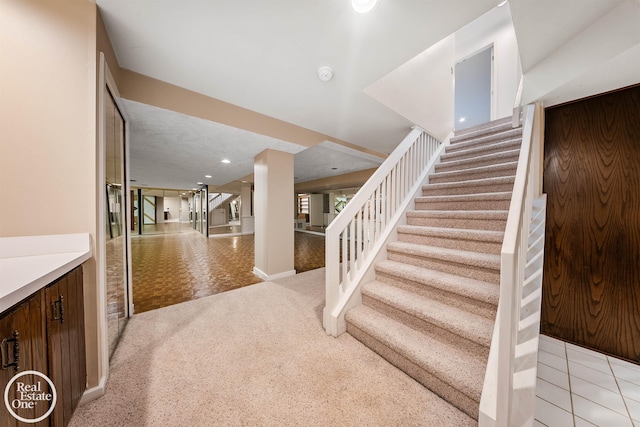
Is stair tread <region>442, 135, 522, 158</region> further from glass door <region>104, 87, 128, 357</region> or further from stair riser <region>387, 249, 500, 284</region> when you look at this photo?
glass door <region>104, 87, 128, 357</region>

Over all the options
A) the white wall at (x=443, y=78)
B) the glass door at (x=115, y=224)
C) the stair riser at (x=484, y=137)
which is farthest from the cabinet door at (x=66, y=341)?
the stair riser at (x=484, y=137)

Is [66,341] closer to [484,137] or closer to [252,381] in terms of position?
[252,381]

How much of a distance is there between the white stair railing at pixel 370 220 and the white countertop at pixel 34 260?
149 centimetres

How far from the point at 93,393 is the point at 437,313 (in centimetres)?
223

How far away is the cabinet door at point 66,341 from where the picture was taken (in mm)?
884

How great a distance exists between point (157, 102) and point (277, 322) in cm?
245

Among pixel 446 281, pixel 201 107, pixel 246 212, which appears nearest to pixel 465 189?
pixel 446 281

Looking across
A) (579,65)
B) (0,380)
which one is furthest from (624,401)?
(0,380)

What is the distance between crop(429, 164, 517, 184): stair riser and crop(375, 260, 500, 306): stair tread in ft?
5.00

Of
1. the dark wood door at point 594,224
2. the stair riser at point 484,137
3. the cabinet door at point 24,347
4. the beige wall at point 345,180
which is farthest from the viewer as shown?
the beige wall at point 345,180

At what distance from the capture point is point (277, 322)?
2.03 metres

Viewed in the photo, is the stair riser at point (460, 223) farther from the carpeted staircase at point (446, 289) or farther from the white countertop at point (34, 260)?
the white countertop at point (34, 260)

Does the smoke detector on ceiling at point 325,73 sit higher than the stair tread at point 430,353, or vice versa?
the smoke detector on ceiling at point 325,73

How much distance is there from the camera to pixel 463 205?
227 cm
